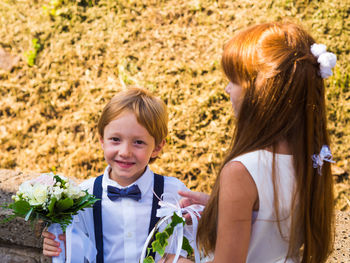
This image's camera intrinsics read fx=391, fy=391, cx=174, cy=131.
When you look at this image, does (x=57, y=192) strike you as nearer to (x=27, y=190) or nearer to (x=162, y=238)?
(x=27, y=190)

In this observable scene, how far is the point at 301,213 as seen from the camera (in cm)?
170

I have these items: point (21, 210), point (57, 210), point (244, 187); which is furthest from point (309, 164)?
point (21, 210)

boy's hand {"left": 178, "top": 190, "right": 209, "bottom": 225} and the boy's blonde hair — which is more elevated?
the boy's blonde hair

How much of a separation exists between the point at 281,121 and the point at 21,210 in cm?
133

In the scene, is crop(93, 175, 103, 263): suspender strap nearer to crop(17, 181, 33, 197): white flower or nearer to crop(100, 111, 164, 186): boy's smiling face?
crop(100, 111, 164, 186): boy's smiling face

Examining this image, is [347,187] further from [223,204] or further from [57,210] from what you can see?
[57,210]

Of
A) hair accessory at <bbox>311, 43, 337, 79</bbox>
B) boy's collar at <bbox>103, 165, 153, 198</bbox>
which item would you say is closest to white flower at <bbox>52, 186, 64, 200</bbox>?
boy's collar at <bbox>103, 165, 153, 198</bbox>

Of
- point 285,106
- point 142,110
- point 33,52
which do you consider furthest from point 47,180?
point 33,52

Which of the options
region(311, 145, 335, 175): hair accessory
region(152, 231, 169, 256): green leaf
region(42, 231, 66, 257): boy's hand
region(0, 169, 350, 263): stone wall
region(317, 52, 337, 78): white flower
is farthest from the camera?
region(0, 169, 350, 263): stone wall

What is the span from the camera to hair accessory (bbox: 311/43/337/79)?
1596 mm

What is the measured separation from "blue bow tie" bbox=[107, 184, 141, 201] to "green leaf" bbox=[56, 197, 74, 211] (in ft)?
0.99

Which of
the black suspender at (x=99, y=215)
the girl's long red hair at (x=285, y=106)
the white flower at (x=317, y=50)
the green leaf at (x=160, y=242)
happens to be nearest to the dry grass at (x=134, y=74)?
the black suspender at (x=99, y=215)

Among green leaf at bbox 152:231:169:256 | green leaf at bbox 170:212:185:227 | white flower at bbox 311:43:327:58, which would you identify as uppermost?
white flower at bbox 311:43:327:58

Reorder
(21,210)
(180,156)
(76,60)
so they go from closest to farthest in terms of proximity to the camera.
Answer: (21,210), (180,156), (76,60)
